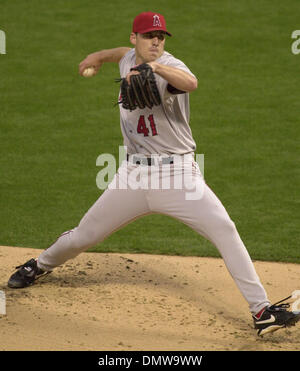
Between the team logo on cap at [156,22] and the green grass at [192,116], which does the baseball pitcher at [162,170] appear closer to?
the team logo on cap at [156,22]

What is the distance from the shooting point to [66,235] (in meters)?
5.63

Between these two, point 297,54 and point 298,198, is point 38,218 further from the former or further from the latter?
point 297,54

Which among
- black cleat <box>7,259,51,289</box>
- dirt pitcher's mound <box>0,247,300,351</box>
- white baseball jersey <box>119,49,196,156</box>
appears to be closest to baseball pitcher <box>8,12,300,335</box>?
white baseball jersey <box>119,49,196,156</box>

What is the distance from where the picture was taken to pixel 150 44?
203 inches

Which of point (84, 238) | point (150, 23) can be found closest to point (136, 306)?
point (84, 238)

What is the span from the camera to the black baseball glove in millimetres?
4762

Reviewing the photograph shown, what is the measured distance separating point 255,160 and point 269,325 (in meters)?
3.98

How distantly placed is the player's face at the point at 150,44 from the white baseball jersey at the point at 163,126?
2.0 inches

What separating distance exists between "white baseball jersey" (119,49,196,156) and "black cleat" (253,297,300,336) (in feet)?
3.78

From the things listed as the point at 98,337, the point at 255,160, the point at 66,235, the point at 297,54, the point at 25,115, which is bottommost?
the point at 98,337

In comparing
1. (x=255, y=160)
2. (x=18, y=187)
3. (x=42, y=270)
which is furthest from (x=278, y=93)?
(x=42, y=270)

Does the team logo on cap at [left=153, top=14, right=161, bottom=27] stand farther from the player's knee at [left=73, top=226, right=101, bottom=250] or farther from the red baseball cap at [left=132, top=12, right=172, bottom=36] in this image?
the player's knee at [left=73, top=226, right=101, bottom=250]

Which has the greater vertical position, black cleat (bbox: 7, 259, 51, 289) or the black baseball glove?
the black baseball glove

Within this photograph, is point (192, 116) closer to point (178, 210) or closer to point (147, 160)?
point (147, 160)
